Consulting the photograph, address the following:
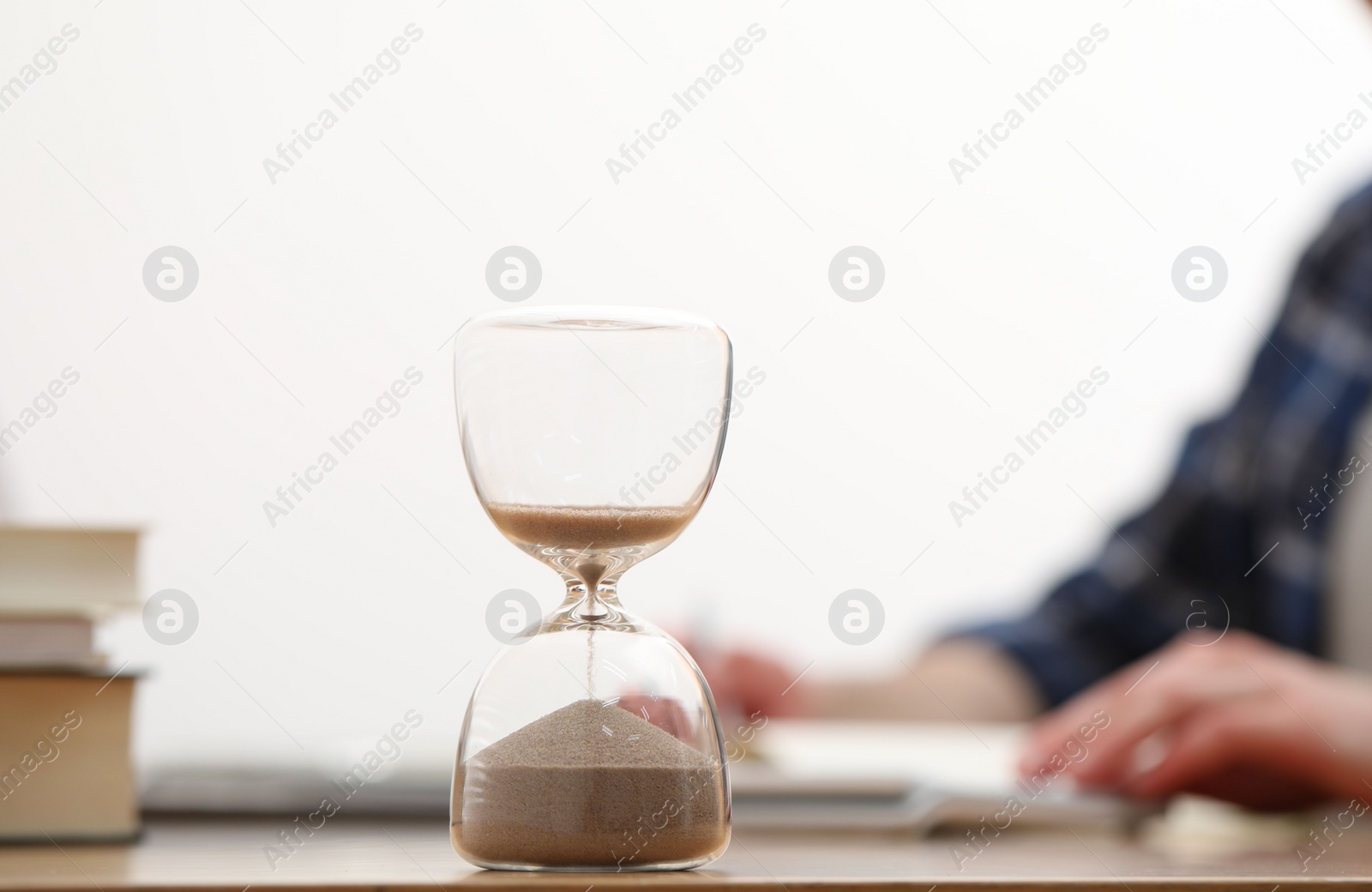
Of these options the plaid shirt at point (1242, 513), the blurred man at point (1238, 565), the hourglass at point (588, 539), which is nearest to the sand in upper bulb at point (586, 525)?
the hourglass at point (588, 539)

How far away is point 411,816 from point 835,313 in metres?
1.83

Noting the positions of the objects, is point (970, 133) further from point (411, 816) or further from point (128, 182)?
point (411, 816)

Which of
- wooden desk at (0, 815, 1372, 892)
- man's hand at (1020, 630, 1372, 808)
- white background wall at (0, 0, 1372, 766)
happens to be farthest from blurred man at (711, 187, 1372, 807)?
wooden desk at (0, 815, 1372, 892)

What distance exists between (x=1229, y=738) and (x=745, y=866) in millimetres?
588

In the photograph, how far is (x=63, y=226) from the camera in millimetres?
2195

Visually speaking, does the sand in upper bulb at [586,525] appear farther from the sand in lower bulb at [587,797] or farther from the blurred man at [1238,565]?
the blurred man at [1238,565]

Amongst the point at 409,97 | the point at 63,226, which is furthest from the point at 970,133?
the point at 63,226

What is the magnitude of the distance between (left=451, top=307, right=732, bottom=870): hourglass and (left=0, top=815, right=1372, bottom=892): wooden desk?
0.02 meters

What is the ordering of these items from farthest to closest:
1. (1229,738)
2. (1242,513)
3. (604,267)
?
→ (604,267) → (1242,513) → (1229,738)

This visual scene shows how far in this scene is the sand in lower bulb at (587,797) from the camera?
47 centimetres

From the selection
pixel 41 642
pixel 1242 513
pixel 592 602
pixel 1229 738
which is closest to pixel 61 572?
pixel 41 642

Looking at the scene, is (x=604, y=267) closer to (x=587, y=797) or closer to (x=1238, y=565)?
(x=1238, y=565)

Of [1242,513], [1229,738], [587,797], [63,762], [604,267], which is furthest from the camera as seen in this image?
[604,267]

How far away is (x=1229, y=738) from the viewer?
3.16 feet
